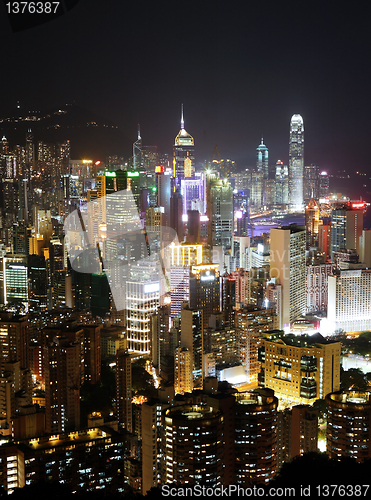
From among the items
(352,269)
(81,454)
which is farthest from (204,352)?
(352,269)

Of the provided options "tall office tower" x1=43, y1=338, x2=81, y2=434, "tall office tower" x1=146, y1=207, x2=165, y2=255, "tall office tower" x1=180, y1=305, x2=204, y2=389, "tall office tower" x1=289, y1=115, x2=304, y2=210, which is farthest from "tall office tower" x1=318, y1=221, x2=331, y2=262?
"tall office tower" x1=43, y1=338, x2=81, y2=434

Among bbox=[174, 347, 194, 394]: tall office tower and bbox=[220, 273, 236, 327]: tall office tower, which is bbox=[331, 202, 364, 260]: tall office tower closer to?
bbox=[220, 273, 236, 327]: tall office tower

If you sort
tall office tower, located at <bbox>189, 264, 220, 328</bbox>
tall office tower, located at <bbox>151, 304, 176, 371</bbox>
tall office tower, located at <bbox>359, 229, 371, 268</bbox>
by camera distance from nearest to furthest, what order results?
tall office tower, located at <bbox>151, 304, 176, 371</bbox>, tall office tower, located at <bbox>189, 264, 220, 328</bbox>, tall office tower, located at <bbox>359, 229, 371, 268</bbox>

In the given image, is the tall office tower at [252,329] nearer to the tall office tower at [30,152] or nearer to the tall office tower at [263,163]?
the tall office tower at [263,163]

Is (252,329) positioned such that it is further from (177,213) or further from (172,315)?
Answer: (177,213)

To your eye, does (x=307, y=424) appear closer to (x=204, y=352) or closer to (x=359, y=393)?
(x=359, y=393)

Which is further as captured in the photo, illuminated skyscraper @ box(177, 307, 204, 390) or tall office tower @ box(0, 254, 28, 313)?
tall office tower @ box(0, 254, 28, 313)

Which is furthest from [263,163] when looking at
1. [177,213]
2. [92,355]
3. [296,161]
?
[92,355]
